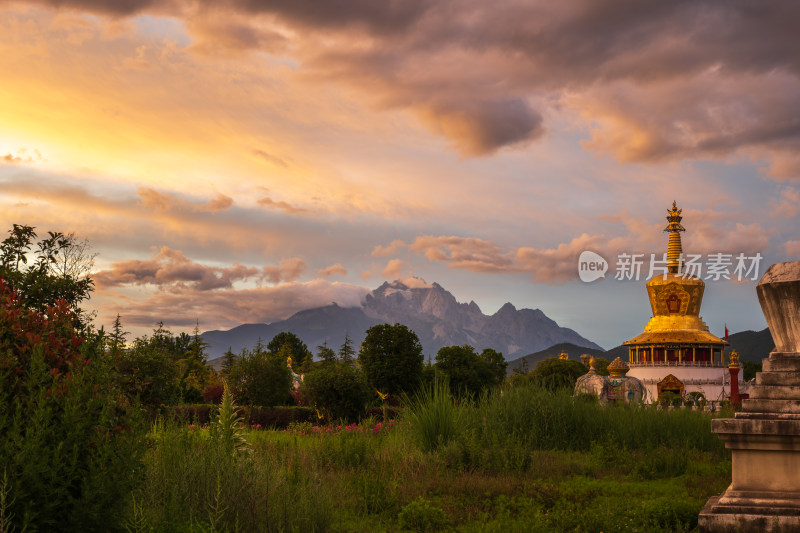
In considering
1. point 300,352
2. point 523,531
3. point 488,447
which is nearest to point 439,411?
point 488,447

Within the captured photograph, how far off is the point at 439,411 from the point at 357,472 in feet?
8.58

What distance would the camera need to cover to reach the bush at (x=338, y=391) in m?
23.2

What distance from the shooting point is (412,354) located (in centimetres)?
2994

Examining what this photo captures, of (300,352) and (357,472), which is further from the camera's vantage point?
(300,352)

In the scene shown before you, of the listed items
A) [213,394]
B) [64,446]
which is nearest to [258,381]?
[213,394]

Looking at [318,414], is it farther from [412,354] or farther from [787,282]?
[787,282]

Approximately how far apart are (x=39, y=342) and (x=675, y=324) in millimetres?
55491

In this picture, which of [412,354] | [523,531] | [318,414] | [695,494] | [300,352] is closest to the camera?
[523,531]

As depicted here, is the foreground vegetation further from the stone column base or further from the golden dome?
the golden dome

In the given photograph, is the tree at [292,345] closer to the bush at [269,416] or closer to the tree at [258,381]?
the tree at [258,381]

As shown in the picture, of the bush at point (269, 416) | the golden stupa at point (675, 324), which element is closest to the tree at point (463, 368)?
the bush at point (269, 416)

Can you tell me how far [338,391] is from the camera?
2328cm

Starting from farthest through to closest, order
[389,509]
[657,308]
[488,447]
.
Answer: [657,308]
[488,447]
[389,509]

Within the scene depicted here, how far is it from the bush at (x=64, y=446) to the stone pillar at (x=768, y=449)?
6916 millimetres
